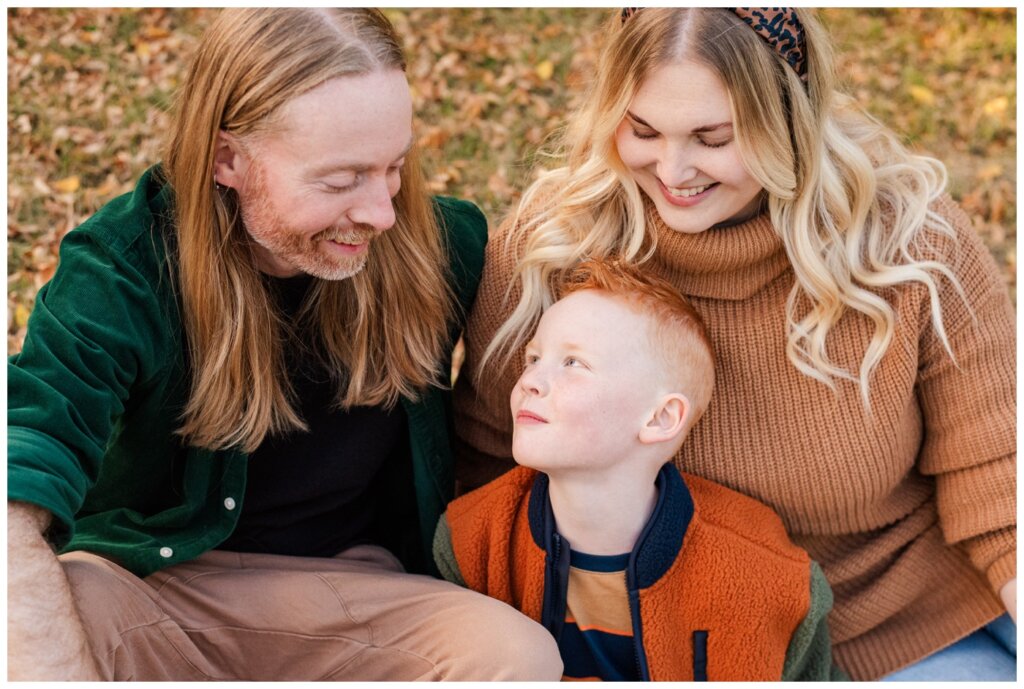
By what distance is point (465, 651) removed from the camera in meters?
2.61

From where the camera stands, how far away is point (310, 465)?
2.93m

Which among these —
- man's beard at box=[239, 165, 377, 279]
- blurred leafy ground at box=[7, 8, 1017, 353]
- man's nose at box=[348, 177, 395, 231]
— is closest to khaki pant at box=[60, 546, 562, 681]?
man's beard at box=[239, 165, 377, 279]

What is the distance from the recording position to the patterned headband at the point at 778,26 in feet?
8.31

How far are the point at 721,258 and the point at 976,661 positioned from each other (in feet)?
4.47

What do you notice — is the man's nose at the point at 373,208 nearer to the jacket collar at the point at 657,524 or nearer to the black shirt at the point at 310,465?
the black shirt at the point at 310,465

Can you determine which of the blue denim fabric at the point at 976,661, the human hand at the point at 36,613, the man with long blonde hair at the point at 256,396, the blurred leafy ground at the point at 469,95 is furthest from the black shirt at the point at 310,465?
the blurred leafy ground at the point at 469,95

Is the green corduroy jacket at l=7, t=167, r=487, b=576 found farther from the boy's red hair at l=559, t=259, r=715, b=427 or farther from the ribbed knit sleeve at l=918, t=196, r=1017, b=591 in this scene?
the ribbed knit sleeve at l=918, t=196, r=1017, b=591

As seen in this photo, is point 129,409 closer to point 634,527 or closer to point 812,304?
point 634,527

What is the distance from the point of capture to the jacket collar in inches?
106

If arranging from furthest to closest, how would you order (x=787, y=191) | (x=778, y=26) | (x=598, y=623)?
1. (x=598, y=623)
2. (x=787, y=191)
3. (x=778, y=26)

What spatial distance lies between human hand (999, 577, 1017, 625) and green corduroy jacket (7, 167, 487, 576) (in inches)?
59.5

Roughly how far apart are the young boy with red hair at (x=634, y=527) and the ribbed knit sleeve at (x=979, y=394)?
1.60ft

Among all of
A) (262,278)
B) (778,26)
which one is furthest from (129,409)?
(778,26)

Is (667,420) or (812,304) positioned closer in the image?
(667,420)
